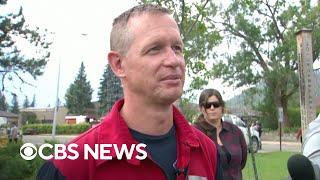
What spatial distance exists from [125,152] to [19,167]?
9.21m

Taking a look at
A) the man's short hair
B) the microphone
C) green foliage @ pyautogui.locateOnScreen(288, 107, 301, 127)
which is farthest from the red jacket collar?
green foliage @ pyautogui.locateOnScreen(288, 107, 301, 127)

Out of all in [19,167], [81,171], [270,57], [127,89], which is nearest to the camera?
[81,171]

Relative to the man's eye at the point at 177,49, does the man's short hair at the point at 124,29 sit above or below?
above

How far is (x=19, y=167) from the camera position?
1064 centimetres

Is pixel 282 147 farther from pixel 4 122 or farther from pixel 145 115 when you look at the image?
pixel 145 115

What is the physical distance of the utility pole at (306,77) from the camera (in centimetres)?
1045

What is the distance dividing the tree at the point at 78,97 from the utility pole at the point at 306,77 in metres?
80.8

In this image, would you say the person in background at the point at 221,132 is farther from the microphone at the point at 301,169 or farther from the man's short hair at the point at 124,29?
the microphone at the point at 301,169

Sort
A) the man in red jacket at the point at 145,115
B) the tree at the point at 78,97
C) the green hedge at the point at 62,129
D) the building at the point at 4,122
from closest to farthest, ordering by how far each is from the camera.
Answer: the man in red jacket at the point at 145,115 < the building at the point at 4,122 < the green hedge at the point at 62,129 < the tree at the point at 78,97

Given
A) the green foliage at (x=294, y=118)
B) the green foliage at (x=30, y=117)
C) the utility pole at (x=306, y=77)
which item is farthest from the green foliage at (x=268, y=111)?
the green foliage at (x=30, y=117)

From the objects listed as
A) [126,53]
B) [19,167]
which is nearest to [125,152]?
[126,53]

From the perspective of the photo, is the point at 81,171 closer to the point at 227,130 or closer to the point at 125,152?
the point at 125,152

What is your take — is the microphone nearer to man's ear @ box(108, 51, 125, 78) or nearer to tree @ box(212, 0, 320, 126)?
man's ear @ box(108, 51, 125, 78)

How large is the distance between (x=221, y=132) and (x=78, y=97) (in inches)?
3514
